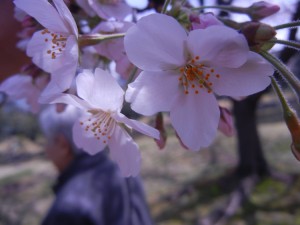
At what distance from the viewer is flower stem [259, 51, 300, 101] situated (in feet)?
1.64

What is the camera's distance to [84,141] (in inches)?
27.6

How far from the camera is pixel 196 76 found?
1.91ft

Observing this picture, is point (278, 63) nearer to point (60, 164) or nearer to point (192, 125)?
point (192, 125)

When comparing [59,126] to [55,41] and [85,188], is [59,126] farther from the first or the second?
[55,41]

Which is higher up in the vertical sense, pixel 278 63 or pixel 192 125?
pixel 278 63

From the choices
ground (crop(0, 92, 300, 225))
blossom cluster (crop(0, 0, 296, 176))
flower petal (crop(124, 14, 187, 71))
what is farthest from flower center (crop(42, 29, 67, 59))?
ground (crop(0, 92, 300, 225))

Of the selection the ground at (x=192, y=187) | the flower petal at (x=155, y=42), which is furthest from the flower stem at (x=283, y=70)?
the ground at (x=192, y=187)

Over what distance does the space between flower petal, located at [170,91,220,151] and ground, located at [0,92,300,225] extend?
2325 mm

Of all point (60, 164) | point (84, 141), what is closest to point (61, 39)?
point (84, 141)

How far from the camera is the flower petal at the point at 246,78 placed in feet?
1.59

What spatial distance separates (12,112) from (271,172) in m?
11.3

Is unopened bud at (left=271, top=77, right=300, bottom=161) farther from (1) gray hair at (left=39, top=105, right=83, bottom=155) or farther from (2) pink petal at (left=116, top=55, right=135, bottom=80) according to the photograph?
(1) gray hair at (left=39, top=105, right=83, bottom=155)

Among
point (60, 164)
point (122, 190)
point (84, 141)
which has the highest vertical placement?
point (84, 141)

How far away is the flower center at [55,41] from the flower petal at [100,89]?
11cm
